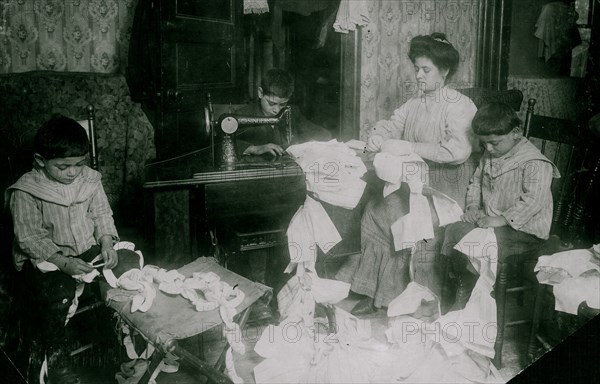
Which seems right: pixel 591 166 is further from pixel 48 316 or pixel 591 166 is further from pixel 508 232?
pixel 48 316

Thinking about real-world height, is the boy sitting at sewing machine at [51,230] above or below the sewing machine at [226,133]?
below

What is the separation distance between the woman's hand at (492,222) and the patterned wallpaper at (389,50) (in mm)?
1199

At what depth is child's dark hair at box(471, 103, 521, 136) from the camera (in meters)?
1.64

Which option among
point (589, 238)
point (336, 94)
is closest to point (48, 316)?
point (589, 238)

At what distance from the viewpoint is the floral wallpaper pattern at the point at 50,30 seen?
1.53 m

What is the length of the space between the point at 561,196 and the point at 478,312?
0.50 m

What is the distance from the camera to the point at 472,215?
177cm

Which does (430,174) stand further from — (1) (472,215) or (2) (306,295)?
(2) (306,295)

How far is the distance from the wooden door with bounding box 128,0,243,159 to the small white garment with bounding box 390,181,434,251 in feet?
2.96

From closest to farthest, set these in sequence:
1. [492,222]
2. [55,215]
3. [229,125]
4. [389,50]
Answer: [55,215] < [492,222] < [229,125] < [389,50]

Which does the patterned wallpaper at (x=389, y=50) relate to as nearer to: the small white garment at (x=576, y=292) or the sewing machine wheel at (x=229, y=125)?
the sewing machine wheel at (x=229, y=125)

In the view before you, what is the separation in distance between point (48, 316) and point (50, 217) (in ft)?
0.95

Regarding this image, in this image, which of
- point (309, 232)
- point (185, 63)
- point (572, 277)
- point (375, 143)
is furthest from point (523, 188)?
point (185, 63)

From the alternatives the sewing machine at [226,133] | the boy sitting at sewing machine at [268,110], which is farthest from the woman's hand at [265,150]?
the sewing machine at [226,133]
